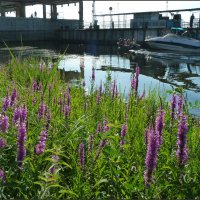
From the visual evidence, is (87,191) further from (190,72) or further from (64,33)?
(64,33)

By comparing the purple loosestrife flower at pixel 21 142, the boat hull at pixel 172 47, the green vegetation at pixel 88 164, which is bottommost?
the boat hull at pixel 172 47

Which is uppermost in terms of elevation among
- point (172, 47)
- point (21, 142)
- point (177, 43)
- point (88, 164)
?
point (21, 142)

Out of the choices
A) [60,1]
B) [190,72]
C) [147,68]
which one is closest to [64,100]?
[190,72]

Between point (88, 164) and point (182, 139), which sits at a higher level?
point (182, 139)

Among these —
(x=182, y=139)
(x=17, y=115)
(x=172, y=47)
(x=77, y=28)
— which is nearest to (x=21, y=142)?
(x=17, y=115)

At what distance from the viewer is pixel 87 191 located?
128 inches

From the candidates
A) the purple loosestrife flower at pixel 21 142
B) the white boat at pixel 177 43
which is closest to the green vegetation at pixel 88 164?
the purple loosestrife flower at pixel 21 142

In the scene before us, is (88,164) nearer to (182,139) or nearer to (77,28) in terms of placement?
(182,139)

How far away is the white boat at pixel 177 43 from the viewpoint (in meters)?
38.4

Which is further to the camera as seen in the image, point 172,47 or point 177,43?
point 172,47

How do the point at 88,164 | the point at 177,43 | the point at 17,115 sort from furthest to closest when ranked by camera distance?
the point at 177,43 → the point at 88,164 → the point at 17,115

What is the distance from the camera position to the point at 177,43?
3909cm

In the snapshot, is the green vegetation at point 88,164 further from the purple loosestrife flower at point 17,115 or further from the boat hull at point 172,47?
the boat hull at point 172,47

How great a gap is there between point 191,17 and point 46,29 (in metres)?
30.1
